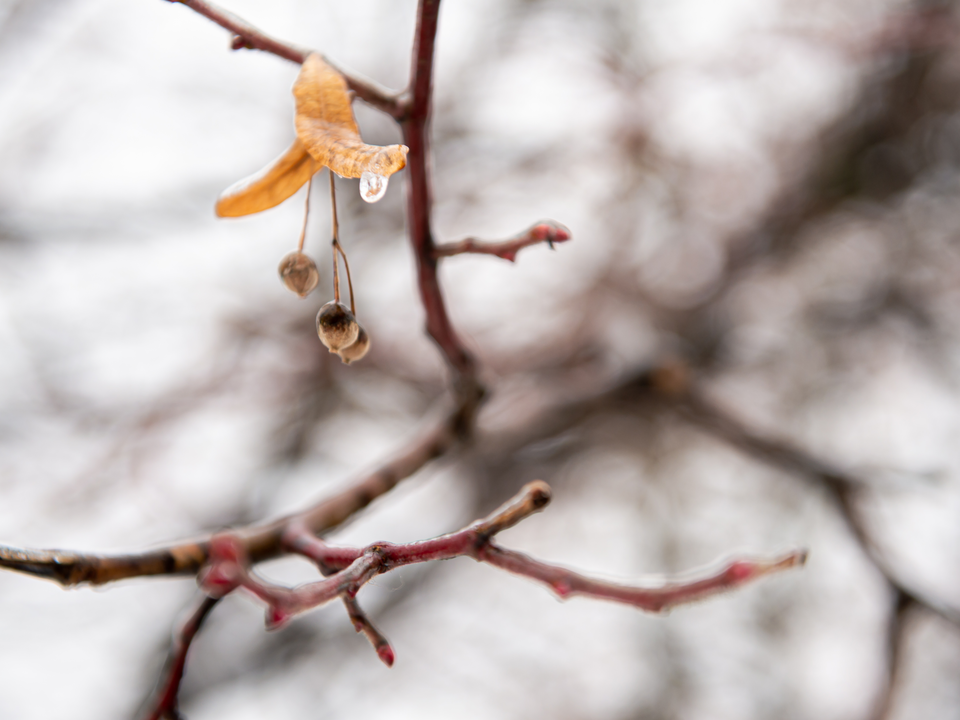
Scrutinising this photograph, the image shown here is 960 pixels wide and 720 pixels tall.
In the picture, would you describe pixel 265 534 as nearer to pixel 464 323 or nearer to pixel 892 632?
pixel 892 632

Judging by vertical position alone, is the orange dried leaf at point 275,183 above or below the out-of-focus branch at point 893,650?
above

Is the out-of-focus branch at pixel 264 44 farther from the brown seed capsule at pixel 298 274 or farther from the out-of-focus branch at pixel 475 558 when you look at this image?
the out-of-focus branch at pixel 475 558

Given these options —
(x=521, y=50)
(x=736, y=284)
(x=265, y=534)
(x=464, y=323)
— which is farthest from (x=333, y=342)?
(x=521, y=50)

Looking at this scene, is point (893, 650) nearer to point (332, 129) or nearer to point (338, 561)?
point (338, 561)

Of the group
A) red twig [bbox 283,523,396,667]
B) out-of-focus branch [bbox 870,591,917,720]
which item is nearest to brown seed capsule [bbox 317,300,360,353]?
red twig [bbox 283,523,396,667]

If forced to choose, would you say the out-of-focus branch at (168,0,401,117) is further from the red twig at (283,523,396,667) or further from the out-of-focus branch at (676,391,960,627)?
the out-of-focus branch at (676,391,960,627)

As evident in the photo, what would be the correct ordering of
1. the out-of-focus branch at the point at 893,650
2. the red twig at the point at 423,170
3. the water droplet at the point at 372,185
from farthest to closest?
1. the out-of-focus branch at the point at 893,650
2. the red twig at the point at 423,170
3. the water droplet at the point at 372,185

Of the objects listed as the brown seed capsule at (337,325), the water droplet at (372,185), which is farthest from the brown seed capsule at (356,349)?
the water droplet at (372,185)
